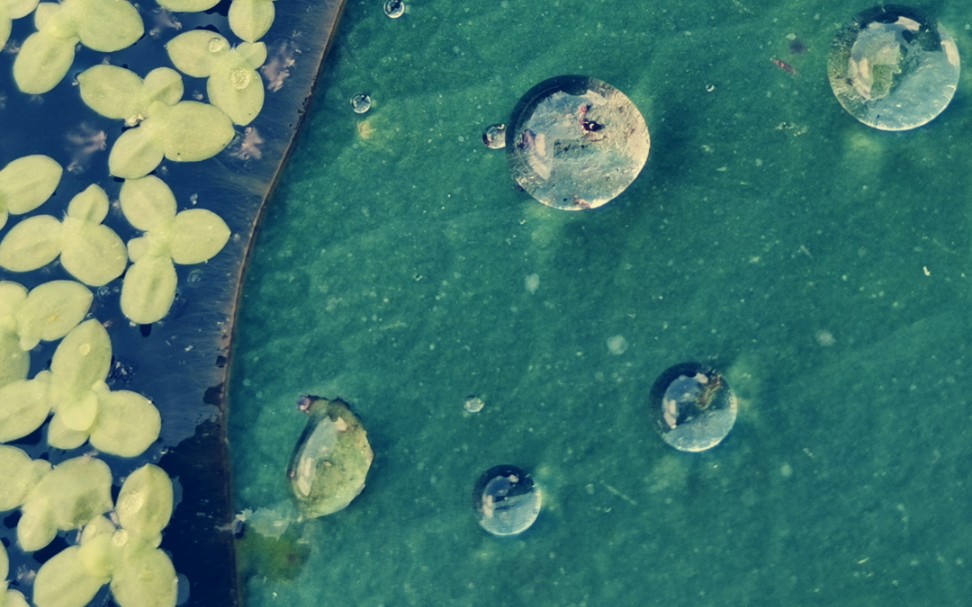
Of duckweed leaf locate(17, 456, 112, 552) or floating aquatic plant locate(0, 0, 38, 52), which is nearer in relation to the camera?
duckweed leaf locate(17, 456, 112, 552)

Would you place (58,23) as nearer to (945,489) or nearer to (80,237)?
(80,237)

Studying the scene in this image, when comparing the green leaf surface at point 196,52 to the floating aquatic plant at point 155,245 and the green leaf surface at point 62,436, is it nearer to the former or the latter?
the floating aquatic plant at point 155,245

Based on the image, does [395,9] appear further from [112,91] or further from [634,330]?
[634,330]

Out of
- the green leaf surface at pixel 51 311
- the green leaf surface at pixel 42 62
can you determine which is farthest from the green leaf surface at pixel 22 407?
the green leaf surface at pixel 42 62

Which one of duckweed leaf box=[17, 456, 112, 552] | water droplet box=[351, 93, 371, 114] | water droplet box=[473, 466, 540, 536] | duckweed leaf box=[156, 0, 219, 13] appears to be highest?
duckweed leaf box=[156, 0, 219, 13]

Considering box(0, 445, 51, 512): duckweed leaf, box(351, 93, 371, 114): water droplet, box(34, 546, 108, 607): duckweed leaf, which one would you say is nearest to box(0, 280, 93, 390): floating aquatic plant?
box(0, 445, 51, 512): duckweed leaf

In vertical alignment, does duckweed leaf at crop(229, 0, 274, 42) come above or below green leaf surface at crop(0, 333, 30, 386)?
above

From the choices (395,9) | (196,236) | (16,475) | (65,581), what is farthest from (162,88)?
(65,581)

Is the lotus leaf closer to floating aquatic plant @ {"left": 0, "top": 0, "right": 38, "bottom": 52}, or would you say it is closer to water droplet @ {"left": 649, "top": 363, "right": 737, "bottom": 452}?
floating aquatic plant @ {"left": 0, "top": 0, "right": 38, "bottom": 52}
